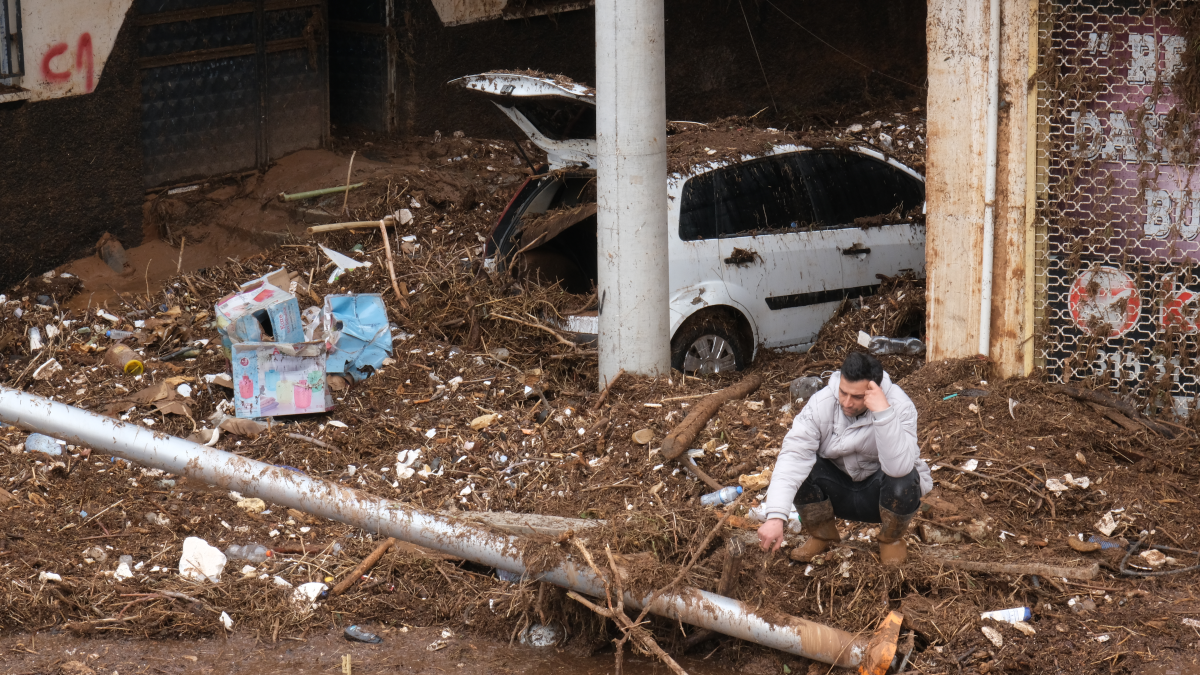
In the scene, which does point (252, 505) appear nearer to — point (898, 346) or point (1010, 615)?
point (1010, 615)

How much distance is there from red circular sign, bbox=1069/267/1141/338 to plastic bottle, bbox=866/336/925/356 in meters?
1.33

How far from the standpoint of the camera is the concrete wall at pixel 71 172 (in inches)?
351

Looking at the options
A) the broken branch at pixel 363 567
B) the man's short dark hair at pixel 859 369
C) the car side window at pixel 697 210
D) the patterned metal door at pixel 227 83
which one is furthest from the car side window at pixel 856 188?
the patterned metal door at pixel 227 83

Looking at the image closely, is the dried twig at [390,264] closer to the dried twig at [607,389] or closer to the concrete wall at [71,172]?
the dried twig at [607,389]

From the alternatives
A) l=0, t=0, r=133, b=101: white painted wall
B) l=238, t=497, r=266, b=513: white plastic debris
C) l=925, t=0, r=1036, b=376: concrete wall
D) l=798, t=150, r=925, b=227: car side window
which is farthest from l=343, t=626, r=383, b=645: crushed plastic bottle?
l=0, t=0, r=133, b=101: white painted wall

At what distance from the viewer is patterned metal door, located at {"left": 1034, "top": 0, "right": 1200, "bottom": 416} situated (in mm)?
6242

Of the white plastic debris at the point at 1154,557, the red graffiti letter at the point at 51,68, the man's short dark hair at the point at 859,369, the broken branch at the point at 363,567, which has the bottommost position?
the broken branch at the point at 363,567

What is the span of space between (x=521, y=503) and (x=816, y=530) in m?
1.74

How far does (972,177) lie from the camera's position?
6613 mm

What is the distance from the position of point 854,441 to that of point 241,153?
299 inches

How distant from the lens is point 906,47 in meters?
14.2

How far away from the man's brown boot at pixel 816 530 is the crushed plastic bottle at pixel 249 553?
254cm

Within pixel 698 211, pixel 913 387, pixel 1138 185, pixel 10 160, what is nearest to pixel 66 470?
pixel 10 160

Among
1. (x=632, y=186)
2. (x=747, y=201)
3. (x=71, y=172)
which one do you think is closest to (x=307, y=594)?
(x=632, y=186)
